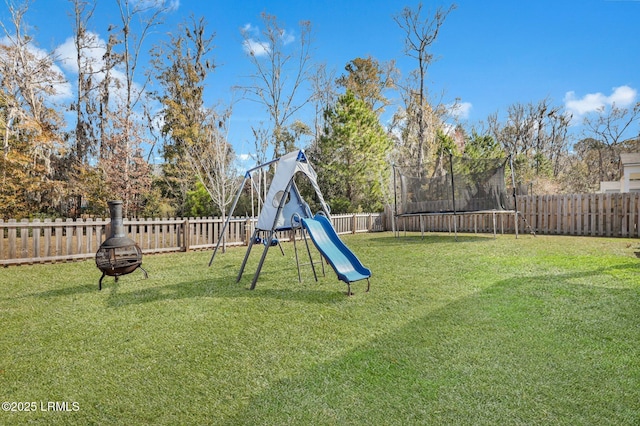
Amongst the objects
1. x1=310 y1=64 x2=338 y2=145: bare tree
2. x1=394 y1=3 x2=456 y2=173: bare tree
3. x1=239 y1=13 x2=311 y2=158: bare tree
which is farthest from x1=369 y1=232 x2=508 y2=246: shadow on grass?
x1=310 y1=64 x2=338 y2=145: bare tree

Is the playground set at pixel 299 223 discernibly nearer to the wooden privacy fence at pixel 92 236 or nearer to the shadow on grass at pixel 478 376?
the shadow on grass at pixel 478 376

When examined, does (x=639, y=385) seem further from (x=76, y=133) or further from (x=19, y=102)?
(x=76, y=133)

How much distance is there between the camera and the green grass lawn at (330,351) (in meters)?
1.79

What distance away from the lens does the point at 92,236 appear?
291 inches

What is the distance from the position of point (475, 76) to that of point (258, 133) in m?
12.0

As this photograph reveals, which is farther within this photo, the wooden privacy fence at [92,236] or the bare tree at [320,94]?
the bare tree at [320,94]

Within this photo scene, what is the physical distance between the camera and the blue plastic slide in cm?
408

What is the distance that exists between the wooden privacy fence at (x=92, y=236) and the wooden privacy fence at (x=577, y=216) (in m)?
6.01

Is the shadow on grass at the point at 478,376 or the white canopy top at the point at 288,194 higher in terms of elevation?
the white canopy top at the point at 288,194

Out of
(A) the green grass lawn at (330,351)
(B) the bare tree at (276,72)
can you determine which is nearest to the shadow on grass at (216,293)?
(A) the green grass lawn at (330,351)

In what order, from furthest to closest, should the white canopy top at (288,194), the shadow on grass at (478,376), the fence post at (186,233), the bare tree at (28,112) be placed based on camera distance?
1. the bare tree at (28,112)
2. the fence post at (186,233)
3. the white canopy top at (288,194)
4. the shadow on grass at (478,376)

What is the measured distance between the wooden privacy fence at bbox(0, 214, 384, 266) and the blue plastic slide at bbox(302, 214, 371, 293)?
3.75 metres

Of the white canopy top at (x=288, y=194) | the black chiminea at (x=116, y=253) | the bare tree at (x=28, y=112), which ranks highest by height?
the bare tree at (x=28, y=112)

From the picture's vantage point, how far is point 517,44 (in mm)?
15961
